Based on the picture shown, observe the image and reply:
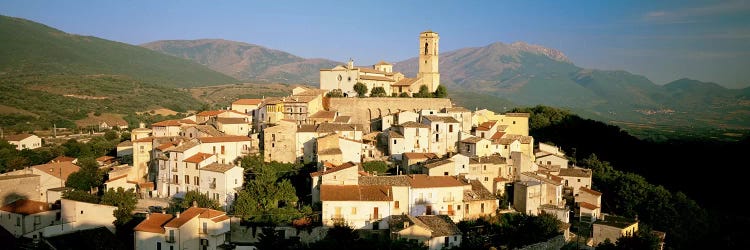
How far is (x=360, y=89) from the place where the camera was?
4422 centimetres

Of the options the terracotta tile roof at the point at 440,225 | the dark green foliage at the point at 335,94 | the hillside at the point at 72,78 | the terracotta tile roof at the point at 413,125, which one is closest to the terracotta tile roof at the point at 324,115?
the dark green foliage at the point at 335,94

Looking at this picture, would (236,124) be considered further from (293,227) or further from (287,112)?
(293,227)

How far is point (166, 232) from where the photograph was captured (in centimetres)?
2472

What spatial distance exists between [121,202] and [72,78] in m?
78.2

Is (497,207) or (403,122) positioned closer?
(497,207)

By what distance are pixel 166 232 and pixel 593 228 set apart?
20.8 meters

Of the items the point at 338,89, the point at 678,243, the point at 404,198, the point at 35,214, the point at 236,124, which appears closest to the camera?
the point at 404,198

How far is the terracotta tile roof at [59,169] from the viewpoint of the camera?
34.0 m

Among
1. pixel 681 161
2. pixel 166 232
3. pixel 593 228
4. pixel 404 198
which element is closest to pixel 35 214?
pixel 166 232

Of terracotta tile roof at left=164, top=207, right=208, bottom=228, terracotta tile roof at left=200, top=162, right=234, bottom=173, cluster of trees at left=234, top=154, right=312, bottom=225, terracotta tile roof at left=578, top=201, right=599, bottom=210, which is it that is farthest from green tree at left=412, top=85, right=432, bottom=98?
terracotta tile roof at left=164, top=207, right=208, bottom=228

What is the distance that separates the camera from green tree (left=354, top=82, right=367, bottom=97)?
1742 inches

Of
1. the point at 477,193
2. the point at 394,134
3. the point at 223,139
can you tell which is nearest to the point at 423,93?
the point at 394,134

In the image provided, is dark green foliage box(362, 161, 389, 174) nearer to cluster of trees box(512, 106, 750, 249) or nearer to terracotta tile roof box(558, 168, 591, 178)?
terracotta tile roof box(558, 168, 591, 178)

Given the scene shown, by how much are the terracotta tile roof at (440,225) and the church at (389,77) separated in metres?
20.6
